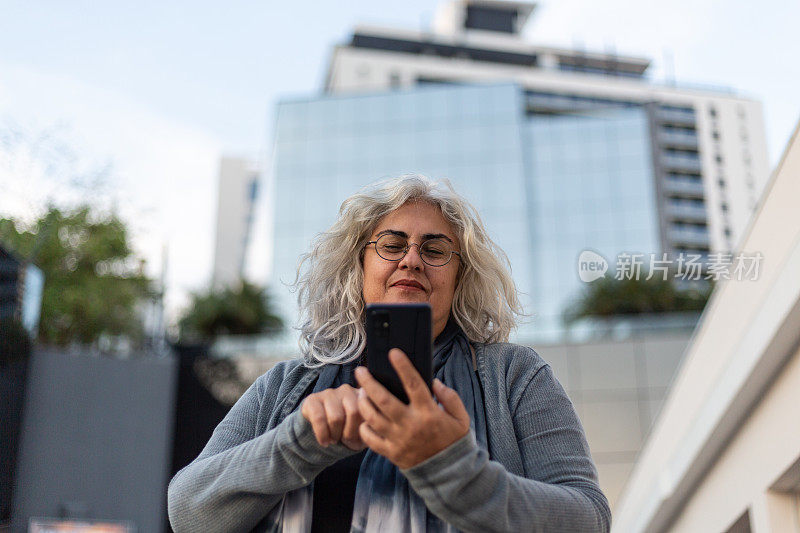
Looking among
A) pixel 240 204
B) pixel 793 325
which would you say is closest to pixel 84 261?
pixel 793 325

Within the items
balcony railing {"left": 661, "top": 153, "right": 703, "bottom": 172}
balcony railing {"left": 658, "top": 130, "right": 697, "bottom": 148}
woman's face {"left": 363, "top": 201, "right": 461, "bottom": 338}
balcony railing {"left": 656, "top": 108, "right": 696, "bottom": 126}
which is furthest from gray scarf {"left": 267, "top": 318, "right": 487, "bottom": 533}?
balcony railing {"left": 661, "top": 153, "right": 703, "bottom": 172}

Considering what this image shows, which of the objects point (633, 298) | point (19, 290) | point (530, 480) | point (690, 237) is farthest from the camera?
point (690, 237)

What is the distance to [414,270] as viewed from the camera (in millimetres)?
1408

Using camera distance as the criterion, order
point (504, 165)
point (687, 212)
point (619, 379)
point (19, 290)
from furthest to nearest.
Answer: point (687, 212) < point (504, 165) < point (619, 379) < point (19, 290)

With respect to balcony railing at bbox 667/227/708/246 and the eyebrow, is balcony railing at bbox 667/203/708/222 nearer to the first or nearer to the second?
balcony railing at bbox 667/227/708/246

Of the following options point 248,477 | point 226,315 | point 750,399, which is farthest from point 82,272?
point 248,477

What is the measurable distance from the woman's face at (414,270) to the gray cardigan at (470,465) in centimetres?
12

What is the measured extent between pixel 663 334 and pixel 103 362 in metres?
9.36

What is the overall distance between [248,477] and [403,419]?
0.31 metres

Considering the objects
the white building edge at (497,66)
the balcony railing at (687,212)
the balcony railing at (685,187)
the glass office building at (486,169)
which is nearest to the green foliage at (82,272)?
the glass office building at (486,169)

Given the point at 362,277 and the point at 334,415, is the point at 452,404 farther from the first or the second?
the point at 362,277

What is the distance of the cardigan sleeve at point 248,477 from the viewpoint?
3.77 feet

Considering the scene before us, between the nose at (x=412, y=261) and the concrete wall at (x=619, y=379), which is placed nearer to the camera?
the nose at (x=412, y=261)

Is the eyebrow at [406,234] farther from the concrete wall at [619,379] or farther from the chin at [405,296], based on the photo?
the concrete wall at [619,379]
